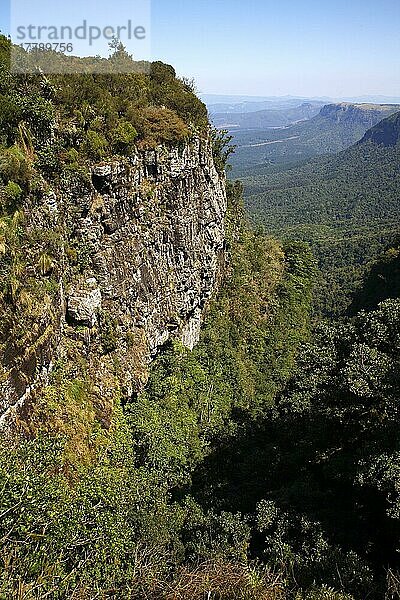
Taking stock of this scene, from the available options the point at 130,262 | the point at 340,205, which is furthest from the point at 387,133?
the point at 130,262

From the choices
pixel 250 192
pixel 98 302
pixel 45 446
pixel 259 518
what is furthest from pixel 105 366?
pixel 250 192

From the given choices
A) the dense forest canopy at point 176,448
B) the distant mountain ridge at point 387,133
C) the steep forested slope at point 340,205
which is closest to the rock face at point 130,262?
the dense forest canopy at point 176,448

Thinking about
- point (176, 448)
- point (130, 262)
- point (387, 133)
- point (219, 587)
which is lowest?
point (176, 448)

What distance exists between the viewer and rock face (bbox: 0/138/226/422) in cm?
1502

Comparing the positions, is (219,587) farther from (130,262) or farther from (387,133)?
(387,133)

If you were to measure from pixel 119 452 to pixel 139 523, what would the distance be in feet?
8.89

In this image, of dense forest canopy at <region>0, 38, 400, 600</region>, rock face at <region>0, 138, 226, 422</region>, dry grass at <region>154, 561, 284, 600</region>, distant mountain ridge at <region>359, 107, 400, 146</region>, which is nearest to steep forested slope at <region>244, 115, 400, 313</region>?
distant mountain ridge at <region>359, 107, 400, 146</region>

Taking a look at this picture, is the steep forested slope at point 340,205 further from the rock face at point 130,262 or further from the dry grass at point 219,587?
the dry grass at point 219,587

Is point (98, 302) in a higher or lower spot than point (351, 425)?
higher

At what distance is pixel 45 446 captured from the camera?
9820mm

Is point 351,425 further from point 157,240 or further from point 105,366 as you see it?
point 157,240

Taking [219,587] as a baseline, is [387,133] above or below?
above

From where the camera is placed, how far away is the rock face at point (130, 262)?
1502 cm

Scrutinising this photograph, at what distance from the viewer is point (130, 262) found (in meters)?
17.8
